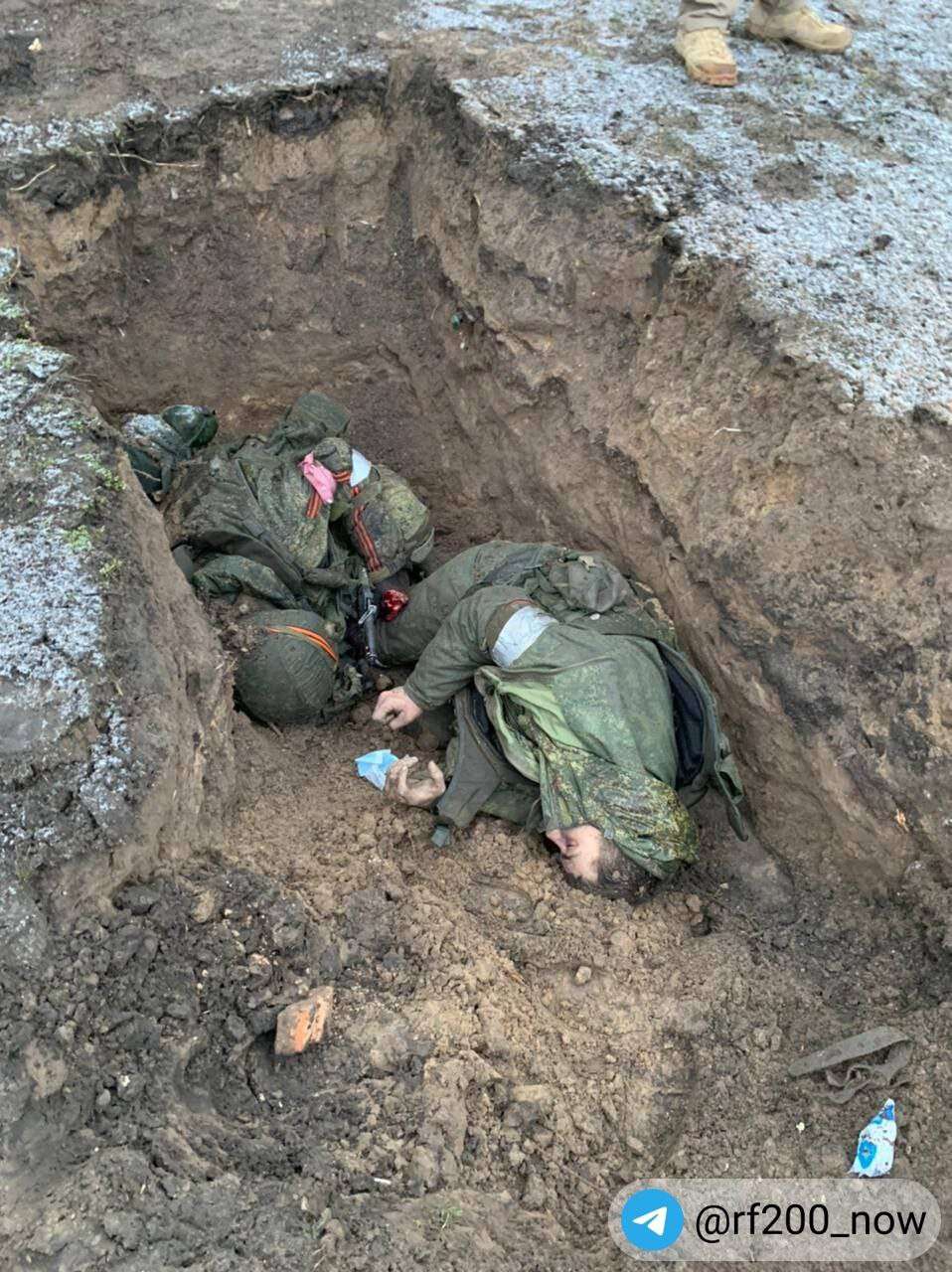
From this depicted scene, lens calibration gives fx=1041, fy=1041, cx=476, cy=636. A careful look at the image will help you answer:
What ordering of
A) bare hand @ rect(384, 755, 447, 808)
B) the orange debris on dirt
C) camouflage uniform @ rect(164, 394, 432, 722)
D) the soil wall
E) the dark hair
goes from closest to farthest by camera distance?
the orange debris on dirt, the soil wall, the dark hair, bare hand @ rect(384, 755, 447, 808), camouflage uniform @ rect(164, 394, 432, 722)

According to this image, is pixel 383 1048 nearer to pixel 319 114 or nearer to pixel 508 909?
pixel 508 909

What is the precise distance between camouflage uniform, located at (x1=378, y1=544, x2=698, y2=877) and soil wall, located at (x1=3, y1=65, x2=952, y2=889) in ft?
0.99

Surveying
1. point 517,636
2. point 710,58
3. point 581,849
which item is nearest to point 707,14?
point 710,58

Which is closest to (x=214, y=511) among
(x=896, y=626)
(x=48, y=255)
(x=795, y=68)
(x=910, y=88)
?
(x=48, y=255)

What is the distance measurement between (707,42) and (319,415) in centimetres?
237

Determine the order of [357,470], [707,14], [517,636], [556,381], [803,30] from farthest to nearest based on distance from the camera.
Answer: [803,30], [707,14], [357,470], [556,381], [517,636]

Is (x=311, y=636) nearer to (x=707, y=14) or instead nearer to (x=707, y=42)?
(x=707, y=42)

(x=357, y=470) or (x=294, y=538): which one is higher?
(x=357, y=470)

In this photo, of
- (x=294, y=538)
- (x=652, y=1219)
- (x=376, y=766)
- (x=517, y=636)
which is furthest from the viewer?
(x=294, y=538)

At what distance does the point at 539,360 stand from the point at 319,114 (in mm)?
1519

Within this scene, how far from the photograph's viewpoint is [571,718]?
3410 millimetres

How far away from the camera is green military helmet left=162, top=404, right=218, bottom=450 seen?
14.1ft

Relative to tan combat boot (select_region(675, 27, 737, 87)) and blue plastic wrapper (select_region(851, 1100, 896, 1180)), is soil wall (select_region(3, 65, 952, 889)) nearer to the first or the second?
blue plastic wrapper (select_region(851, 1100, 896, 1180))

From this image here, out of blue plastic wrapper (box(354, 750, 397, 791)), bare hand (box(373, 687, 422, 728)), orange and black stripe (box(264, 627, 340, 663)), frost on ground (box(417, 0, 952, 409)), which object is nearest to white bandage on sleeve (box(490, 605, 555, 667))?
bare hand (box(373, 687, 422, 728))
